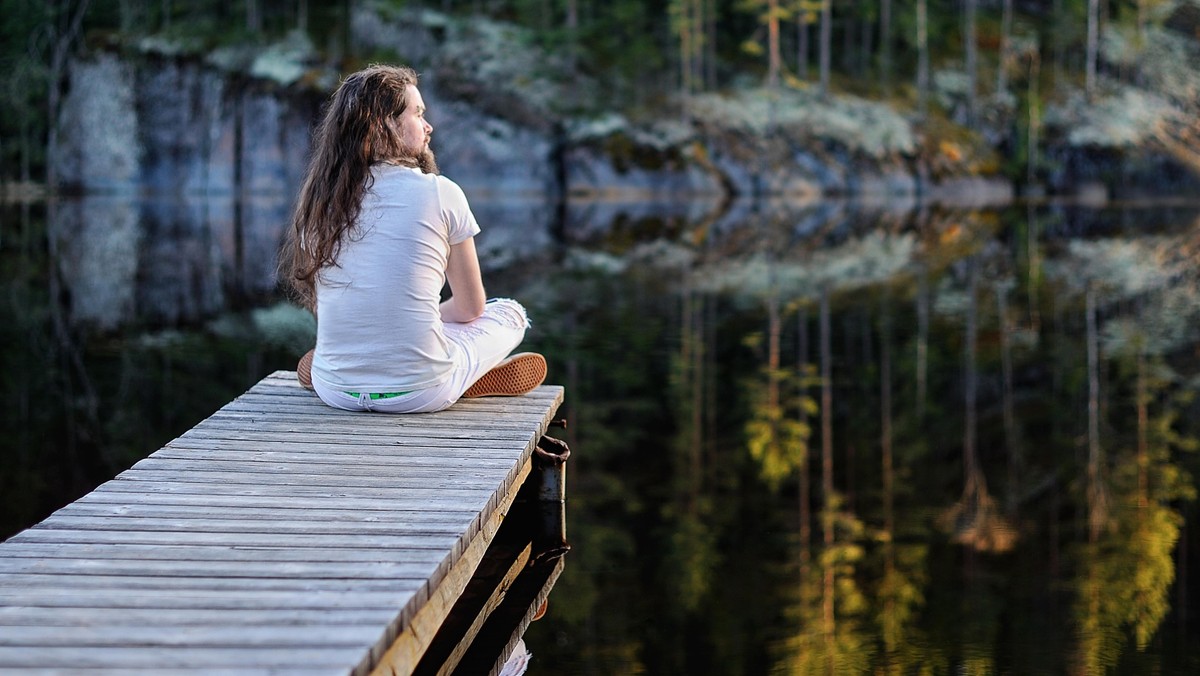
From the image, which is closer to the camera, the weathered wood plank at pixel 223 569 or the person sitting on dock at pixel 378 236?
the weathered wood plank at pixel 223 569

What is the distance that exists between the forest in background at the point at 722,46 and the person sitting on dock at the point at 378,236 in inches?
1546

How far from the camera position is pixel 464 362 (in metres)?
6.84

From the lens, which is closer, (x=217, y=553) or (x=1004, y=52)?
(x=217, y=553)

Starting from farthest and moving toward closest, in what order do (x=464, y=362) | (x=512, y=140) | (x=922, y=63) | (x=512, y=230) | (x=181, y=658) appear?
1. (x=922, y=63)
2. (x=512, y=140)
3. (x=512, y=230)
4. (x=464, y=362)
5. (x=181, y=658)

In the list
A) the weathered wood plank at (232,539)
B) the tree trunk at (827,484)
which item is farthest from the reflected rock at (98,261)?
the weathered wood plank at (232,539)

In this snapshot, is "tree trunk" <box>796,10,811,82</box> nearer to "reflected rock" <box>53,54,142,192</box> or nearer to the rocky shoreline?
the rocky shoreline

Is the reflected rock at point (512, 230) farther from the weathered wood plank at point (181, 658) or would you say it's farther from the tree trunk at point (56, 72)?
the tree trunk at point (56, 72)

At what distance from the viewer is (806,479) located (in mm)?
8070

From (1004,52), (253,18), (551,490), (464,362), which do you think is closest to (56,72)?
(253,18)

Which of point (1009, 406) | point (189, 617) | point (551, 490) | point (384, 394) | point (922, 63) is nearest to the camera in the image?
point (189, 617)

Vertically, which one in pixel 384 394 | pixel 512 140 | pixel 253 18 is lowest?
pixel 384 394

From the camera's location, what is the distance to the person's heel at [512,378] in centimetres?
723

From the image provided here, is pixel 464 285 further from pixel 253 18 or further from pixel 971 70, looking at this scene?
pixel 971 70

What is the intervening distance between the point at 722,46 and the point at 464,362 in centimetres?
4828
